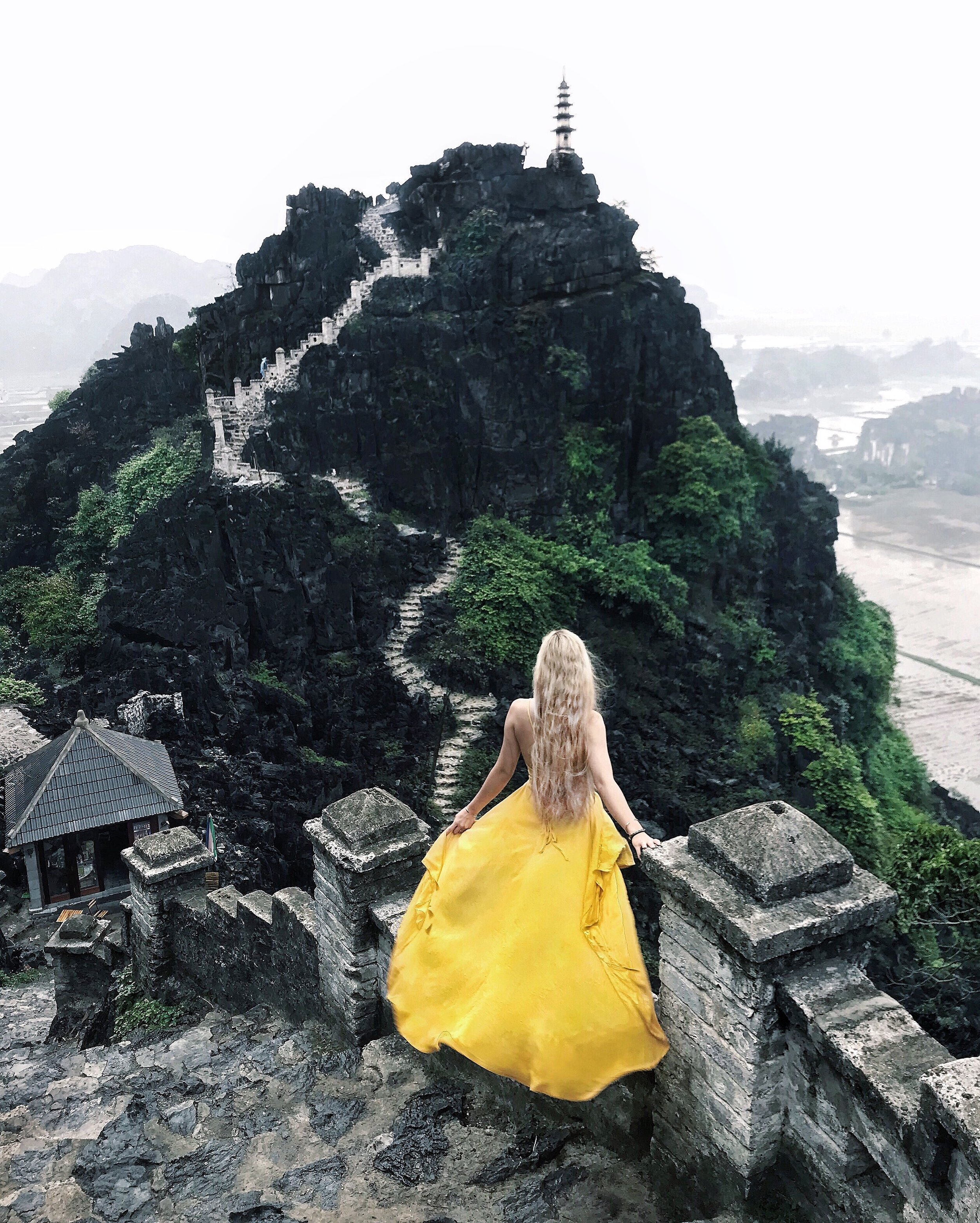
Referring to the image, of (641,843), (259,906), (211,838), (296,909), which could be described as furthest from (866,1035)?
(211,838)

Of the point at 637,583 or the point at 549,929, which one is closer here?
the point at 549,929

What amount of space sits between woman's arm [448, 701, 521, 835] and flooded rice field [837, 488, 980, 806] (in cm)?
3278

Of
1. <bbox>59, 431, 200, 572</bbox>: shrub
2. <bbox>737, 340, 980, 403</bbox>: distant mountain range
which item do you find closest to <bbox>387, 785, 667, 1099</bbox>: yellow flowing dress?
<bbox>59, 431, 200, 572</bbox>: shrub

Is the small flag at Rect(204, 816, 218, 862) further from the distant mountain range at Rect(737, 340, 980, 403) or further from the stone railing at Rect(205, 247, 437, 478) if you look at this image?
the distant mountain range at Rect(737, 340, 980, 403)

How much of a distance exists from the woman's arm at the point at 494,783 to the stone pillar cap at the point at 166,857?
4550mm

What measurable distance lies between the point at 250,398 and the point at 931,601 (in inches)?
1963

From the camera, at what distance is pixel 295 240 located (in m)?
27.0

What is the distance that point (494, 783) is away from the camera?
4.67 meters

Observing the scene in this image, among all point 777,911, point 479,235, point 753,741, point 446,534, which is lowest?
point 753,741

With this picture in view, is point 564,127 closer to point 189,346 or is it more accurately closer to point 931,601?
point 189,346

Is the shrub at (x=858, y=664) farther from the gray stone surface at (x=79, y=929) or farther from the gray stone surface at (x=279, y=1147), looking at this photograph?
the gray stone surface at (x=279, y=1147)

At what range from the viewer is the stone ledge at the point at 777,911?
3.42 metres

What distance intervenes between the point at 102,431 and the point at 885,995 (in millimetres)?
29668

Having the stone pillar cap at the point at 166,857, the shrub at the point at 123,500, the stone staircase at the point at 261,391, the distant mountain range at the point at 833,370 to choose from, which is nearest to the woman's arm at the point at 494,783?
the stone pillar cap at the point at 166,857
